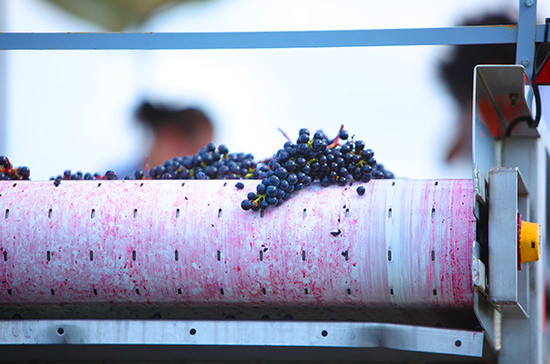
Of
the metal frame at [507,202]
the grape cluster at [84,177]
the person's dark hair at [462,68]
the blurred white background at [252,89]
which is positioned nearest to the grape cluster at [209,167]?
the grape cluster at [84,177]

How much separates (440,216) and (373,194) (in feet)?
0.36

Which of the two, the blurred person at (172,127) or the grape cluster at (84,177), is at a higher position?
the blurred person at (172,127)

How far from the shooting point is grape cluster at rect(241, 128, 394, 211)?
104cm

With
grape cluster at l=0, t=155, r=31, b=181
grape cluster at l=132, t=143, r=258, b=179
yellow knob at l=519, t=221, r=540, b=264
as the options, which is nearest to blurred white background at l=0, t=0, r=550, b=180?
grape cluster at l=132, t=143, r=258, b=179

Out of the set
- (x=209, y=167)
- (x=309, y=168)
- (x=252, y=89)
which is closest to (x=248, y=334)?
(x=309, y=168)

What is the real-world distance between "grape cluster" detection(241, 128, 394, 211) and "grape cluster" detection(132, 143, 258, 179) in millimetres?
176

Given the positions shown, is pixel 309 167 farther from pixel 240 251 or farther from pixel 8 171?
pixel 8 171

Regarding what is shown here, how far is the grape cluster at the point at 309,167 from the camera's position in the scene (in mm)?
1045

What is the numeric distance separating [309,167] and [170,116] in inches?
85.6

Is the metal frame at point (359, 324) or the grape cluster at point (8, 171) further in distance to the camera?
the grape cluster at point (8, 171)

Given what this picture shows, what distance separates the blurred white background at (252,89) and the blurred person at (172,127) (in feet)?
0.15

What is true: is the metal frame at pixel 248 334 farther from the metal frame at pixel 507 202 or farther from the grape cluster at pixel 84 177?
the grape cluster at pixel 84 177

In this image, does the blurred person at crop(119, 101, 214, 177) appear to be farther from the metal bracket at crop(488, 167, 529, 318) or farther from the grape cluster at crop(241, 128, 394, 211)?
the metal bracket at crop(488, 167, 529, 318)

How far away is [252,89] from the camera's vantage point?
2.93 m
